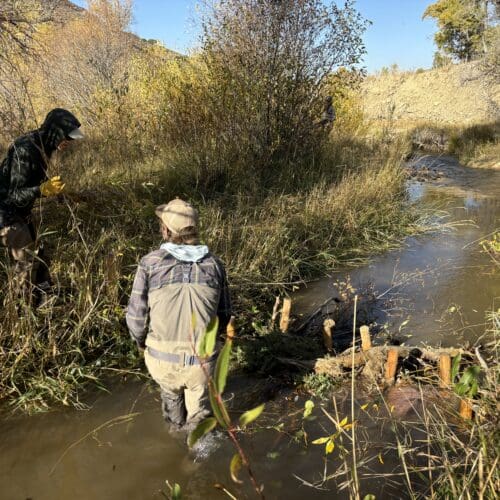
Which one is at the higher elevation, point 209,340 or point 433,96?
point 433,96

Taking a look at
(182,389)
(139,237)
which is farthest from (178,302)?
(139,237)

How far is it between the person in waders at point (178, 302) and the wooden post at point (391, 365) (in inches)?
59.1

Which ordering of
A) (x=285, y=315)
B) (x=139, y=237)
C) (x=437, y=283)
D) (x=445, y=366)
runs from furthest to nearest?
(x=437, y=283) → (x=139, y=237) → (x=285, y=315) → (x=445, y=366)

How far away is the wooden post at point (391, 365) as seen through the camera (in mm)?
3391

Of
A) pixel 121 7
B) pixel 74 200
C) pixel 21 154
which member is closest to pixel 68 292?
pixel 74 200

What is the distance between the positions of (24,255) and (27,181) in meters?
0.65

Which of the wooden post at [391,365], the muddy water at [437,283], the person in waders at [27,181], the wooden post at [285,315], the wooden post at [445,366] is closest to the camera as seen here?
the wooden post at [445,366]

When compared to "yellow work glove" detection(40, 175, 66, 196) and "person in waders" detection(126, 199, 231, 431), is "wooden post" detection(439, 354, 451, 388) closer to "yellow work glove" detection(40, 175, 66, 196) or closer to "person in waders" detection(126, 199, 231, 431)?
"person in waders" detection(126, 199, 231, 431)

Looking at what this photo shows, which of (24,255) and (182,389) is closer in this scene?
(182,389)

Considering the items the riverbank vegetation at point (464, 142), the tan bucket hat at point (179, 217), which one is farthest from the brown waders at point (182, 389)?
the riverbank vegetation at point (464, 142)

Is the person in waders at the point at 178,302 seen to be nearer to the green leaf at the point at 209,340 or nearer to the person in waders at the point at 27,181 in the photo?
the person in waders at the point at 27,181

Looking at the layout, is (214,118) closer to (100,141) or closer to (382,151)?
(100,141)

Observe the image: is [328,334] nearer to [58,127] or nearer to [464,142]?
[58,127]

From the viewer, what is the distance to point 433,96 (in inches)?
1164
